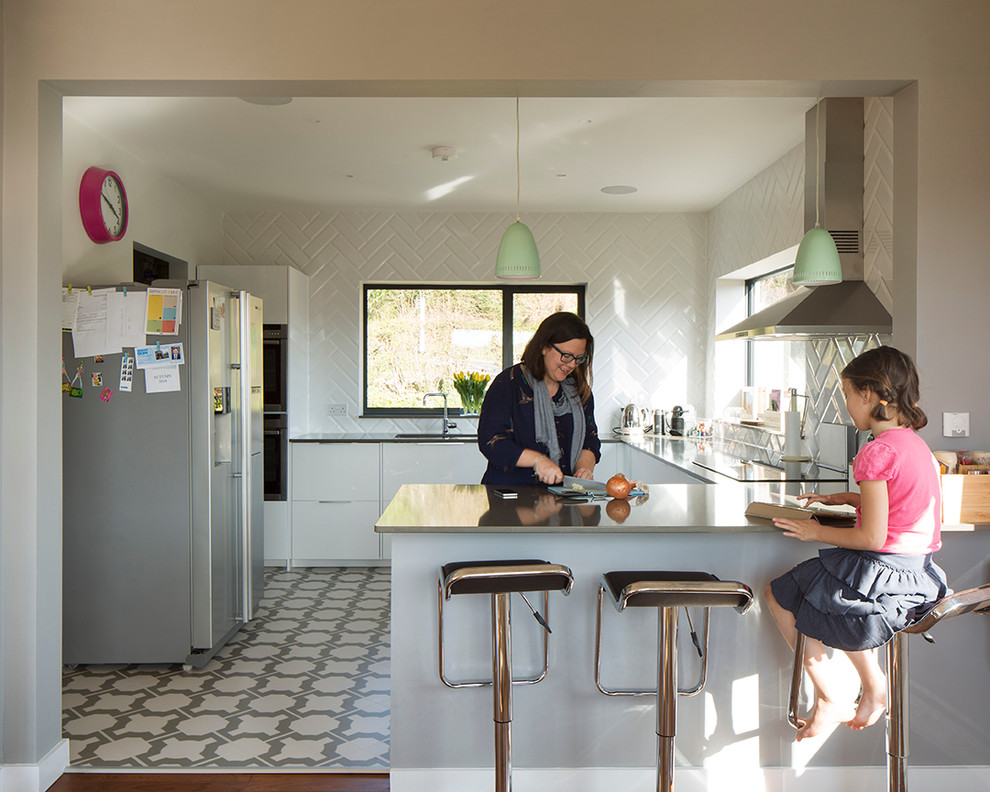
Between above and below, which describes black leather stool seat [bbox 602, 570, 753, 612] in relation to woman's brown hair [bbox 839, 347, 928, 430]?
below

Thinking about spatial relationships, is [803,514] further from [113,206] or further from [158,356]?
[113,206]

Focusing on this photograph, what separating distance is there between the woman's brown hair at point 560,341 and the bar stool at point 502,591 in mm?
961

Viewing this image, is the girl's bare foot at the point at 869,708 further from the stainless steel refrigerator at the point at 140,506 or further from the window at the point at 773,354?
the stainless steel refrigerator at the point at 140,506

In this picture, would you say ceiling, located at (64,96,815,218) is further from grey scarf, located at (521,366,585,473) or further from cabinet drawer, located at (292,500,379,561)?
cabinet drawer, located at (292,500,379,561)

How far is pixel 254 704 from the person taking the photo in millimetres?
3150

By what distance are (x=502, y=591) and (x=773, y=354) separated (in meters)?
3.31

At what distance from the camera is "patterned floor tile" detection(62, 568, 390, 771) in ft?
8.90

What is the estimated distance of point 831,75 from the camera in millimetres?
2410

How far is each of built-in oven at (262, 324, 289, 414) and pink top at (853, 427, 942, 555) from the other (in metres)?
4.10

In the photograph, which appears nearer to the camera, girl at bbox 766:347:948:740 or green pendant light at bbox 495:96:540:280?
girl at bbox 766:347:948:740

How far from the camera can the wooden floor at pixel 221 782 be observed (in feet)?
8.18

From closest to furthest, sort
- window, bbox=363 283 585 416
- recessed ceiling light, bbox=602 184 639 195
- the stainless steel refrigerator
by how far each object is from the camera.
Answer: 1. the stainless steel refrigerator
2. recessed ceiling light, bbox=602 184 639 195
3. window, bbox=363 283 585 416

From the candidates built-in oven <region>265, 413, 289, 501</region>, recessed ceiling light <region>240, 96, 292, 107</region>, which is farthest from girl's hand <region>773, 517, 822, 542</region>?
built-in oven <region>265, 413, 289, 501</region>

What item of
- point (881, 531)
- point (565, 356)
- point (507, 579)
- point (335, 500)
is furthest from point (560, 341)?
point (335, 500)
